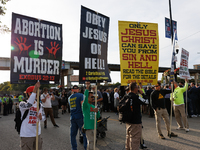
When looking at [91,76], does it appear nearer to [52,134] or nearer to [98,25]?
[98,25]

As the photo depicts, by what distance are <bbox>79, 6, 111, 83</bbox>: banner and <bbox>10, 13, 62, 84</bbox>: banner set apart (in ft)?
2.38

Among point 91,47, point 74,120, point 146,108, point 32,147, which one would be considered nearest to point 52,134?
point 74,120

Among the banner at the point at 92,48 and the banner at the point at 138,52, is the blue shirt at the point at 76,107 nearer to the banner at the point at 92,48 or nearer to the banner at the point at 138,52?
the banner at the point at 92,48

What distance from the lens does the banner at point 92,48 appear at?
4680 mm

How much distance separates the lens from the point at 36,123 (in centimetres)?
370

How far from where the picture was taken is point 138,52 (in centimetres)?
714

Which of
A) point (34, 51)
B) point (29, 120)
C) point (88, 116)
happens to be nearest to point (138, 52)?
point (88, 116)

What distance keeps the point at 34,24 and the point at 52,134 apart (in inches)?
Answer: 189

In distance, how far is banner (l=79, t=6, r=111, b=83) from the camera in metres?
4.68

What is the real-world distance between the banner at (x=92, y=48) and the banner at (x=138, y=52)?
1.96 meters

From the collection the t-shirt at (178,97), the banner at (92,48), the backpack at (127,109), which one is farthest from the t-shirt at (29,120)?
the t-shirt at (178,97)

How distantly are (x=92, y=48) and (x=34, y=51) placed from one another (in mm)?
1459

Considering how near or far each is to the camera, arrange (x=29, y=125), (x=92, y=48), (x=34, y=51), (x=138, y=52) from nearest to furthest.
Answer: (x=29, y=125), (x=34, y=51), (x=92, y=48), (x=138, y=52)

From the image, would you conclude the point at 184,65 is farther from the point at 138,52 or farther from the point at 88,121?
the point at 88,121
